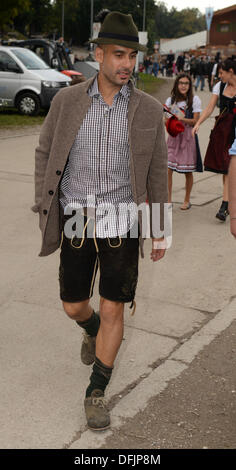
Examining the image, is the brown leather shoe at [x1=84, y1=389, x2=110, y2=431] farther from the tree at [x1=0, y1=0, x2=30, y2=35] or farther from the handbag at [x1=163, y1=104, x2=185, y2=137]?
the tree at [x1=0, y1=0, x2=30, y2=35]

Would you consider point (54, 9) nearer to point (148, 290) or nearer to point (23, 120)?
point (23, 120)

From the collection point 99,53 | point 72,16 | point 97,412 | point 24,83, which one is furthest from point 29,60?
Result: point 72,16

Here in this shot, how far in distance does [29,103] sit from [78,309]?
16022 mm

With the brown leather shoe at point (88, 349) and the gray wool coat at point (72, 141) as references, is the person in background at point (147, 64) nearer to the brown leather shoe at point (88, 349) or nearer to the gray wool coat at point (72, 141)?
the brown leather shoe at point (88, 349)

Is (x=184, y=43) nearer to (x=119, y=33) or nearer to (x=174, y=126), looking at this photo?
(x=174, y=126)

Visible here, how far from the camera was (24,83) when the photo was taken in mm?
18594

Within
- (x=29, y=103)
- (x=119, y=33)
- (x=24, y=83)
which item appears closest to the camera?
(x=119, y=33)

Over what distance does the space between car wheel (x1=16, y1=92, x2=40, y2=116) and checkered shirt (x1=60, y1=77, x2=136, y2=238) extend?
15882mm

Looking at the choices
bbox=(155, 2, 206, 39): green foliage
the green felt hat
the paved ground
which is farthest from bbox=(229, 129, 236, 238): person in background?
bbox=(155, 2, 206, 39): green foliage

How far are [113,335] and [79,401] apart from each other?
1.65 ft

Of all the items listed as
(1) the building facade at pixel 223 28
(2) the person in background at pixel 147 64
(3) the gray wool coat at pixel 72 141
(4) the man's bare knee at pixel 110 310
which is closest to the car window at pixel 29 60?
(3) the gray wool coat at pixel 72 141

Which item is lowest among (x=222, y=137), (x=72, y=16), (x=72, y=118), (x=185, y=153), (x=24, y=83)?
(x=72, y=16)

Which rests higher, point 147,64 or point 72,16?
point 147,64

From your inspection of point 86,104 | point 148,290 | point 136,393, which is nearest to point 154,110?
point 86,104
